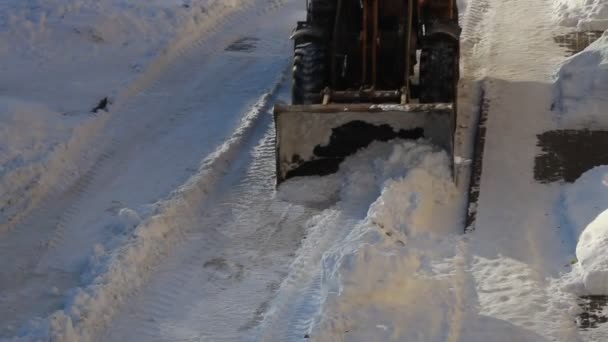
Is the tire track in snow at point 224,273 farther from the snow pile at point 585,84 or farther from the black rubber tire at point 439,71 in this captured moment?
the snow pile at point 585,84

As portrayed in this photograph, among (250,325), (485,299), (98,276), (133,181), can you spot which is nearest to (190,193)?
(133,181)

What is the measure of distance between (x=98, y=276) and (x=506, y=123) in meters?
3.88

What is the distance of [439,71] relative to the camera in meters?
8.18

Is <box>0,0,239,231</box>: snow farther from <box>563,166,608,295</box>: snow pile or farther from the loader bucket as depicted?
<box>563,166,608,295</box>: snow pile

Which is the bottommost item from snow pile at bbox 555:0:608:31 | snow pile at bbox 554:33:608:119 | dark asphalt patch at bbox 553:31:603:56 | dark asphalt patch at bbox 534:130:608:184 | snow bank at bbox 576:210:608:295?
snow bank at bbox 576:210:608:295

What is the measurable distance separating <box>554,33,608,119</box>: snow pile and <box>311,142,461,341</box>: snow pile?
5.87 feet

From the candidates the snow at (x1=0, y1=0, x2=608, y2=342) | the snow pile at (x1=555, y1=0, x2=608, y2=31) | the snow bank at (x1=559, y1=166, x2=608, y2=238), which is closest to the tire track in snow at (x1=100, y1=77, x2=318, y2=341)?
the snow at (x1=0, y1=0, x2=608, y2=342)

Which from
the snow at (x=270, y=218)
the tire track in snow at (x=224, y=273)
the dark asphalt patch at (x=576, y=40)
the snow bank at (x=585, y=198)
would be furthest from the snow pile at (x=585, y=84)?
the tire track in snow at (x=224, y=273)

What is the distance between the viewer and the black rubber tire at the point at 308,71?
8.27m

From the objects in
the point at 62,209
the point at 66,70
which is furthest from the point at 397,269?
the point at 66,70

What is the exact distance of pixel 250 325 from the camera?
5.99 meters

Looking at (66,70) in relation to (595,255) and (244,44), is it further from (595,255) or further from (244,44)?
(595,255)

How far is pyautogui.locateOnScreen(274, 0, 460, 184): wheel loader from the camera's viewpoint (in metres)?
7.65

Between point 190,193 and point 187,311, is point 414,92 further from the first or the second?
point 187,311
